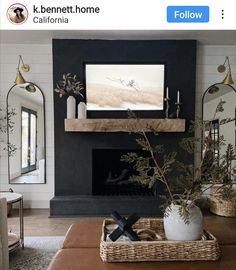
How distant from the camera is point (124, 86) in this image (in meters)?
4.39

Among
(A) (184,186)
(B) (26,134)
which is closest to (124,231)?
(A) (184,186)

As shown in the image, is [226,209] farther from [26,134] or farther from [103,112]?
[26,134]

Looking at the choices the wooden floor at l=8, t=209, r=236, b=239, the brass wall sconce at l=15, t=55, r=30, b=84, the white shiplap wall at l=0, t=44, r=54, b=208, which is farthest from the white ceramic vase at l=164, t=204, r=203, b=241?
the brass wall sconce at l=15, t=55, r=30, b=84

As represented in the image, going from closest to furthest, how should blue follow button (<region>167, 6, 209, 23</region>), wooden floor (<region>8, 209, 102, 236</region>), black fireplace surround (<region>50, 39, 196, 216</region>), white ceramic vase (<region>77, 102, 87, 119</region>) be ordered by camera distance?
1. blue follow button (<region>167, 6, 209, 23</region>)
2. wooden floor (<region>8, 209, 102, 236</region>)
3. white ceramic vase (<region>77, 102, 87, 119</region>)
4. black fireplace surround (<region>50, 39, 196, 216</region>)

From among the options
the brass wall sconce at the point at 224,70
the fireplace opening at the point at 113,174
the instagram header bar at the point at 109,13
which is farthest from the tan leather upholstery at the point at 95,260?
the brass wall sconce at the point at 224,70

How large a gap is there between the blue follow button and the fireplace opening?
2489 millimetres

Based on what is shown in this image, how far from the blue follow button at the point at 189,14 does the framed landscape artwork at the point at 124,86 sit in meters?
2.10

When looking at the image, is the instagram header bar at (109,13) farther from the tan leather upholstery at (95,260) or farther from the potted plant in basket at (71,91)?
the potted plant in basket at (71,91)

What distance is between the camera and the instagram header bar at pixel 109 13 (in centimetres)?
223

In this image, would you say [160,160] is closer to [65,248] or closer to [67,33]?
[67,33]

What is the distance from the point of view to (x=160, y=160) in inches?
171

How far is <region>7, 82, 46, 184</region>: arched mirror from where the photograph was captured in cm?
455

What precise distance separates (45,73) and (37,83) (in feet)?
0.62

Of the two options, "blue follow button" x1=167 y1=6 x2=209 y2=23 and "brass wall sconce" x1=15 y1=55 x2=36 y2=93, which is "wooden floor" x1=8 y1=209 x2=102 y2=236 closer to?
"brass wall sconce" x1=15 y1=55 x2=36 y2=93
